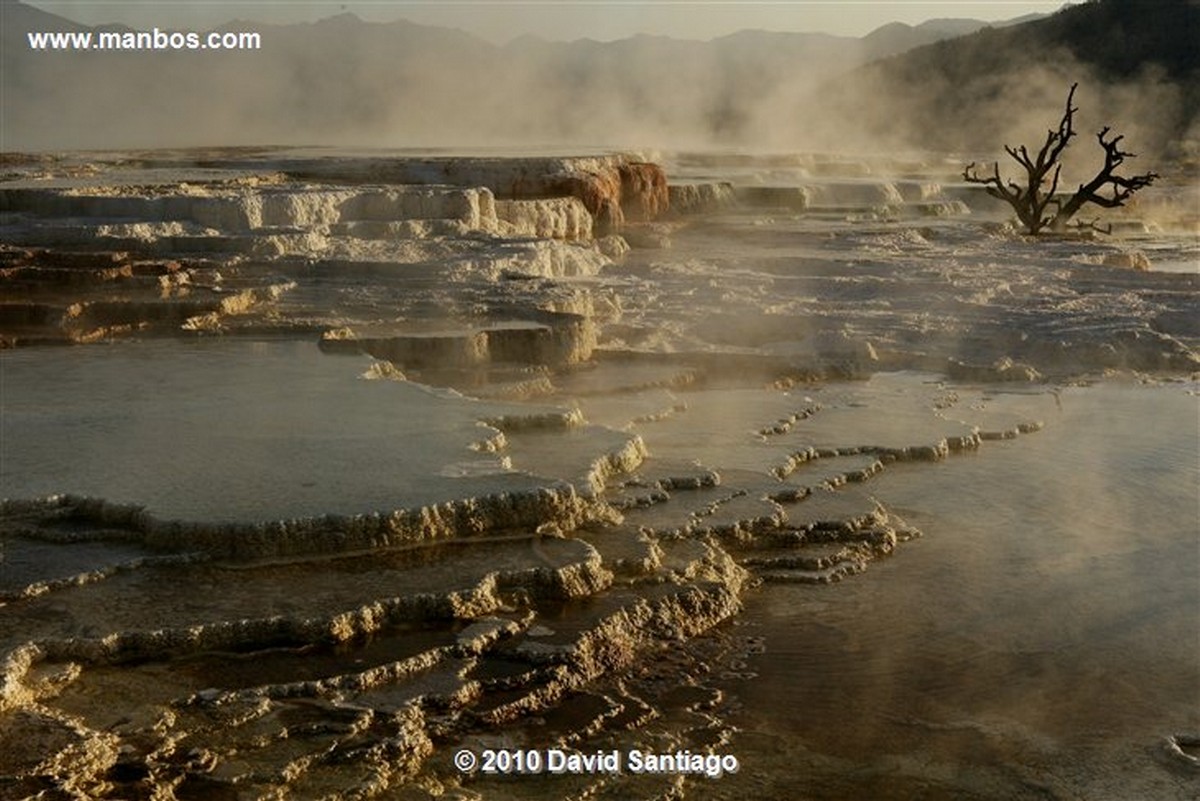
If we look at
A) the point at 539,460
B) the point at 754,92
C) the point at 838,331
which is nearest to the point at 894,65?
the point at 754,92

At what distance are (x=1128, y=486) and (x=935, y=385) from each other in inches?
72.0

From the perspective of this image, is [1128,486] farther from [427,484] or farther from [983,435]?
[427,484]

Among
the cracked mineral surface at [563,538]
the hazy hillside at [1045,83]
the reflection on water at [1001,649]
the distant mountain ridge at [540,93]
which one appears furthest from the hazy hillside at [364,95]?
the reflection on water at [1001,649]

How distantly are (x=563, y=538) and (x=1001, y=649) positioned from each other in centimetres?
125

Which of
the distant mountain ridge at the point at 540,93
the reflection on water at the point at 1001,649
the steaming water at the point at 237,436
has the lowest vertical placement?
the reflection on water at the point at 1001,649

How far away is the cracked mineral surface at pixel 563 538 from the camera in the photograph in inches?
124

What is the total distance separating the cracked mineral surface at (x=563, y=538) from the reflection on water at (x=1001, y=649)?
13mm

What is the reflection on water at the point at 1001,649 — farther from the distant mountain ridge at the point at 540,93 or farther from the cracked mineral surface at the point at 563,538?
the distant mountain ridge at the point at 540,93

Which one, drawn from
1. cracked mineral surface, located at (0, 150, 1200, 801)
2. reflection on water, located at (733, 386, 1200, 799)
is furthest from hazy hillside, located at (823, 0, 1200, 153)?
reflection on water, located at (733, 386, 1200, 799)

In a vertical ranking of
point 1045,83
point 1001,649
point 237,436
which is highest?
point 1045,83

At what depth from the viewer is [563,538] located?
13.7 ft

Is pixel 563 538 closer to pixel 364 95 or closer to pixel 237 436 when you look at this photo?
pixel 237 436

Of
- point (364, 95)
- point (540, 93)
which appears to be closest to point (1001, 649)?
point (540, 93)

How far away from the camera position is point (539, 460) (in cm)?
473
